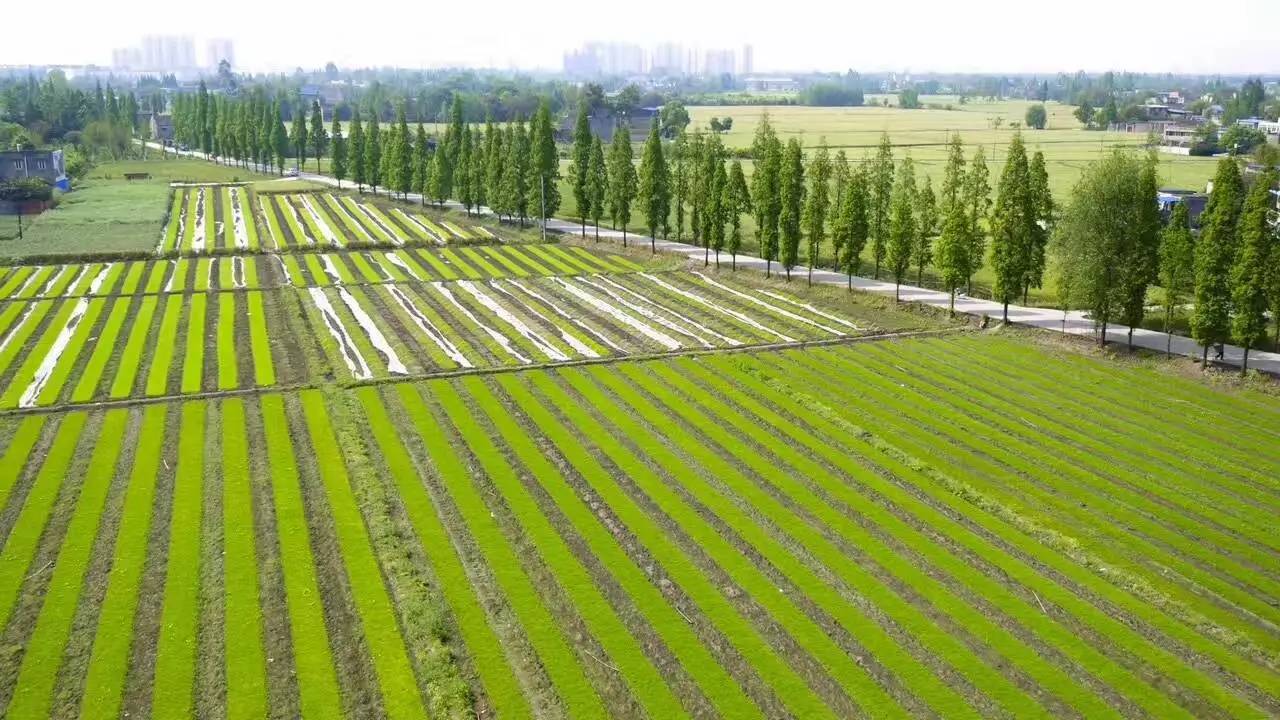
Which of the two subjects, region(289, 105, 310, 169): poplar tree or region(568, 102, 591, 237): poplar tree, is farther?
region(289, 105, 310, 169): poplar tree

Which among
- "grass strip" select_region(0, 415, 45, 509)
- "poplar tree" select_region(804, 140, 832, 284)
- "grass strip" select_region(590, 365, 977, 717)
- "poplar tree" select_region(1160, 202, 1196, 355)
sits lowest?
"grass strip" select_region(590, 365, 977, 717)

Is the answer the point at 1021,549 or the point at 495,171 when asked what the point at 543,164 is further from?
the point at 1021,549

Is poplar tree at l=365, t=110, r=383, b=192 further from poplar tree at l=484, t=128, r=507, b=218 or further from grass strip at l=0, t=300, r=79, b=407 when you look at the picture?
grass strip at l=0, t=300, r=79, b=407

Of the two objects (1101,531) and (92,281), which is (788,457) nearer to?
(1101,531)

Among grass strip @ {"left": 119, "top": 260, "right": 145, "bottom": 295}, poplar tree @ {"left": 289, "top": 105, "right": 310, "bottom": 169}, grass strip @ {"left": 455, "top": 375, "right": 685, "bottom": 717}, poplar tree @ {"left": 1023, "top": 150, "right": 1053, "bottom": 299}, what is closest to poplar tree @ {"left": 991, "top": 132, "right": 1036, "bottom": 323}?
poplar tree @ {"left": 1023, "top": 150, "right": 1053, "bottom": 299}

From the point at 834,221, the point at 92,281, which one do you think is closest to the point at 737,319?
the point at 834,221

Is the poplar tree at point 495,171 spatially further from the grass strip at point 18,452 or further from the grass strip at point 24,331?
the grass strip at point 18,452

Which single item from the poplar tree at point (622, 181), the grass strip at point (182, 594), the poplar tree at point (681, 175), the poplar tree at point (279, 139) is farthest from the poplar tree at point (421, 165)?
the grass strip at point (182, 594)
